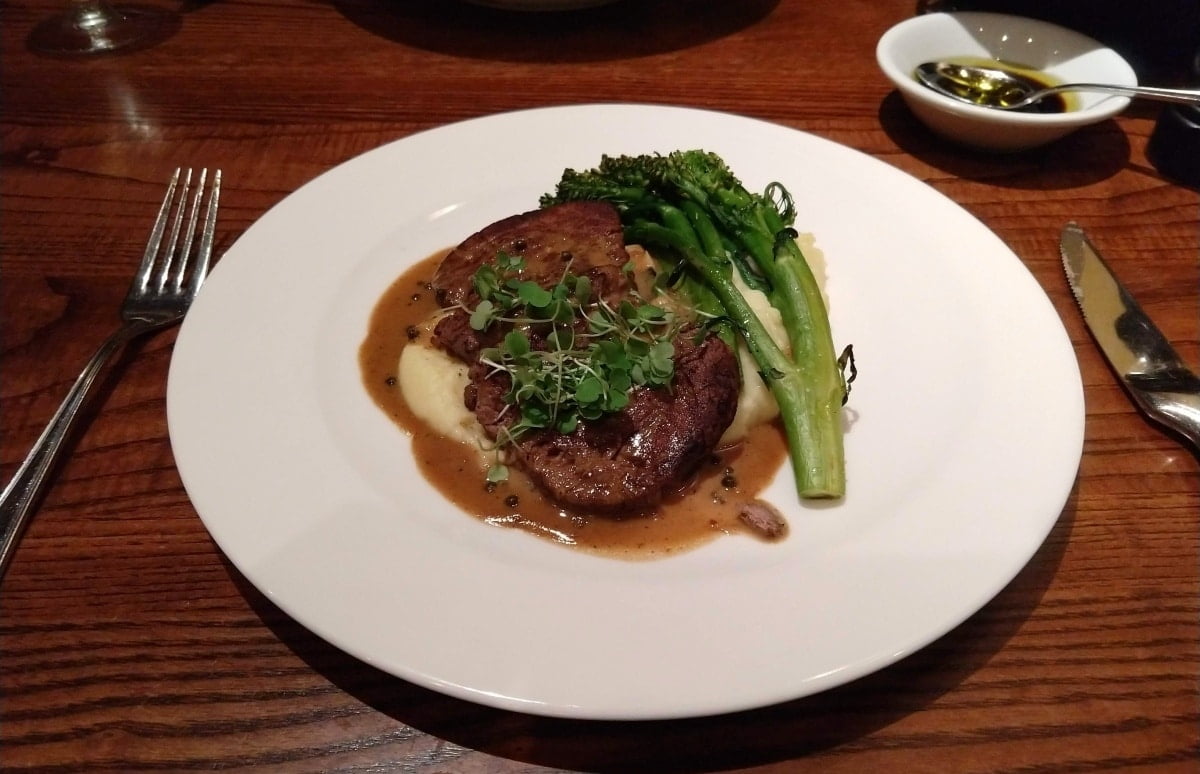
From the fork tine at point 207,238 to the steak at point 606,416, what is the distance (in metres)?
0.93

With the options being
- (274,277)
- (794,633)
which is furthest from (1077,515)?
(274,277)

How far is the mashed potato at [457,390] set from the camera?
249 centimetres

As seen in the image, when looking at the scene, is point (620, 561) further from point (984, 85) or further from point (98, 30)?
point (98, 30)

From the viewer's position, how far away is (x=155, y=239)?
301cm

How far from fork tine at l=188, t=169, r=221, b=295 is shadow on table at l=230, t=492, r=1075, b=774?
165 centimetres

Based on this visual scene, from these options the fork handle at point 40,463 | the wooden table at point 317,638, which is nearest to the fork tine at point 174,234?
the wooden table at point 317,638

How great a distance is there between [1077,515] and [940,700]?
798 mm

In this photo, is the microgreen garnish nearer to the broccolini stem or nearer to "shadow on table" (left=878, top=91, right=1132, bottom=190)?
the broccolini stem

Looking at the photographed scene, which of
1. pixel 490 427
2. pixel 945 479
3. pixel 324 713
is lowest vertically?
pixel 324 713

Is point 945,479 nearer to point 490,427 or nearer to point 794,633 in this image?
point 794,633

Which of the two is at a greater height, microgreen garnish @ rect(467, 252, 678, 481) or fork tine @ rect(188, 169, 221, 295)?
microgreen garnish @ rect(467, 252, 678, 481)

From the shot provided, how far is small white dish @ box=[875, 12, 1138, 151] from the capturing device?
11.1ft

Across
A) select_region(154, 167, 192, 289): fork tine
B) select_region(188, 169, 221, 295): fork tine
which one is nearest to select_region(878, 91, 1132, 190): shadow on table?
select_region(188, 169, 221, 295): fork tine

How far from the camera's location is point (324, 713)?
1799 mm
